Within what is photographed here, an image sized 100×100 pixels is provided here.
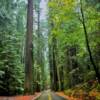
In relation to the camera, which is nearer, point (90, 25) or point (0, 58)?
point (90, 25)

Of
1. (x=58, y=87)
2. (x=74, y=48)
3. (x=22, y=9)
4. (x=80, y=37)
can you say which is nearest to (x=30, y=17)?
(x=80, y=37)

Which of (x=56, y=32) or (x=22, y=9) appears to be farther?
(x=22, y=9)

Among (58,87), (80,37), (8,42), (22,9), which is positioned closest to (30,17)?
(8,42)

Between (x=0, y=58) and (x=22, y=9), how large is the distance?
19.7 m

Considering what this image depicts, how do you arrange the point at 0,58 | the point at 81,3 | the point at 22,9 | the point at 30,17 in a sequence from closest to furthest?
the point at 81,3, the point at 30,17, the point at 0,58, the point at 22,9

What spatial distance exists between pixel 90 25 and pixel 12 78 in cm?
1074

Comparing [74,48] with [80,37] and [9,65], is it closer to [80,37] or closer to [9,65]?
[9,65]

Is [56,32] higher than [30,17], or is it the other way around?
[30,17]

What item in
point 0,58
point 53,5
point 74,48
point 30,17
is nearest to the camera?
point 53,5

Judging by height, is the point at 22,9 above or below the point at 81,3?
above

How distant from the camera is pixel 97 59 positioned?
21.8 meters

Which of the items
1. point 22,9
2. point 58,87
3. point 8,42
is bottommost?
point 58,87

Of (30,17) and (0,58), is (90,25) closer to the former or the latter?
(30,17)

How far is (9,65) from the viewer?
989 inches
